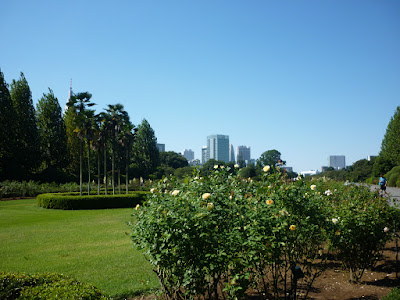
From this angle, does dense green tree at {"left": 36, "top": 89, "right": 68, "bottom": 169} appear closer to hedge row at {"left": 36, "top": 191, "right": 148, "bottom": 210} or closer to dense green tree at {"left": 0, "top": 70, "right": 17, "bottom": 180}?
dense green tree at {"left": 0, "top": 70, "right": 17, "bottom": 180}

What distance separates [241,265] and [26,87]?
127ft

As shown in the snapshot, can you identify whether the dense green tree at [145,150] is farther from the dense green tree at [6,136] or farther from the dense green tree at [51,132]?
the dense green tree at [6,136]

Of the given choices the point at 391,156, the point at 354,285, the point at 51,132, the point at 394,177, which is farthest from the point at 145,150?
the point at 354,285

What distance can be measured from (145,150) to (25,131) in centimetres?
1783

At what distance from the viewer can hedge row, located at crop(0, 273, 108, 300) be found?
2.92m

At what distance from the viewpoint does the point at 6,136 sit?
30.2 meters

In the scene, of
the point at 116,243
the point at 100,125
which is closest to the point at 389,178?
the point at 100,125

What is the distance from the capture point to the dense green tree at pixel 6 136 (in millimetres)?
29891

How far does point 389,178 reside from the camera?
1372 inches

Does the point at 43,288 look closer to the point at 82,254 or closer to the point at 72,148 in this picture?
the point at 82,254

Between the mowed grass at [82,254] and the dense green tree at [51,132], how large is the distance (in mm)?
25206

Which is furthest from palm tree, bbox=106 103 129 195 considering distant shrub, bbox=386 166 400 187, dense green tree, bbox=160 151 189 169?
dense green tree, bbox=160 151 189 169

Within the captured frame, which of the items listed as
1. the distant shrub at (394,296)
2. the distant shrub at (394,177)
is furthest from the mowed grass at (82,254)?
the distant shrub at (394,177)

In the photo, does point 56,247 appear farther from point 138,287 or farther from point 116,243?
point 138,287
